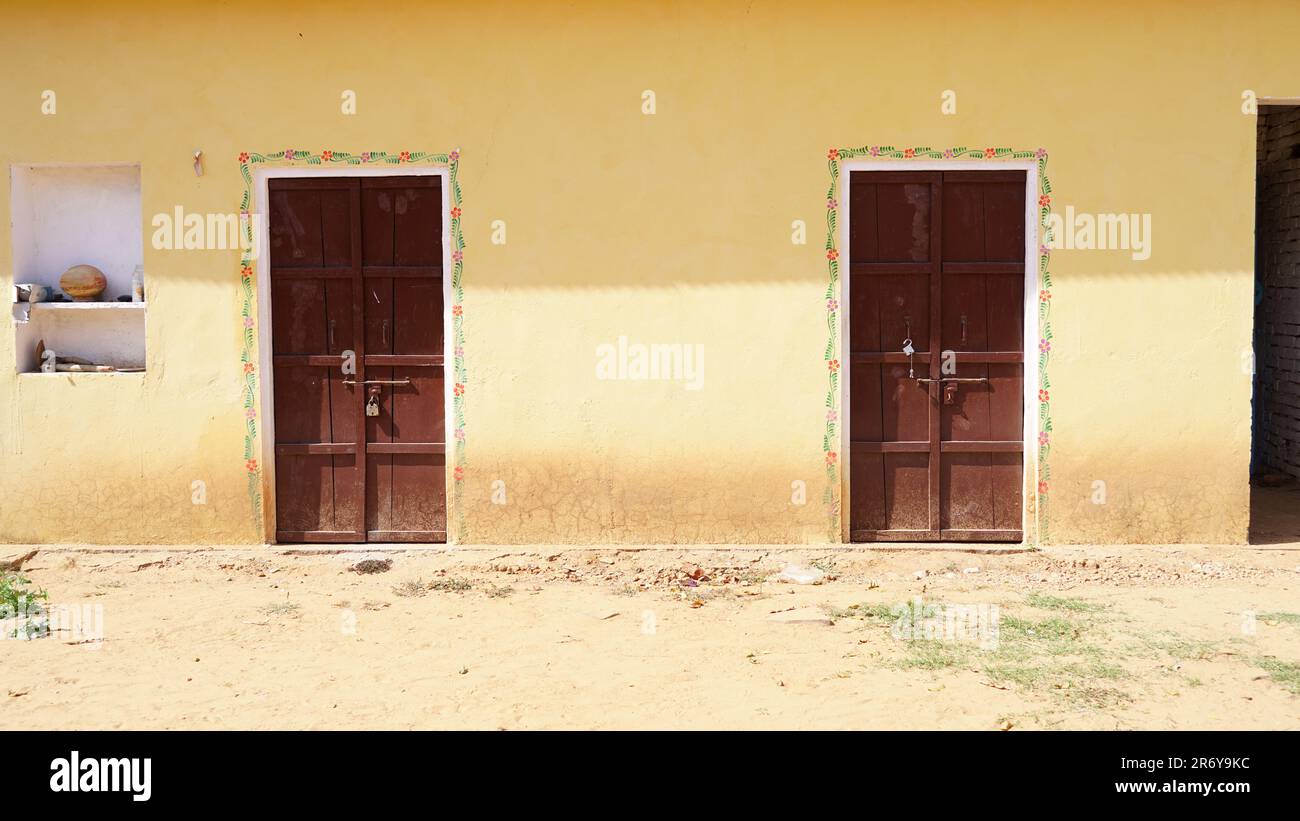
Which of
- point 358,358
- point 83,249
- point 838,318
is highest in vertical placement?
point 83,249

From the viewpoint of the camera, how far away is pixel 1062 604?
6258 millimetres

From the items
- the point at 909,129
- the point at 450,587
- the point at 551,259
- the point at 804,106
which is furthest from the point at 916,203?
the point at 450,587

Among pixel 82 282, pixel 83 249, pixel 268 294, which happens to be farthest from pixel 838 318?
pixel 83 249

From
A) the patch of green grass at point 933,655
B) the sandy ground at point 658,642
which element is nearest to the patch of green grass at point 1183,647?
the sandy ground at point 658,642

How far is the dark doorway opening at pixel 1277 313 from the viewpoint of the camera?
9.02 meters

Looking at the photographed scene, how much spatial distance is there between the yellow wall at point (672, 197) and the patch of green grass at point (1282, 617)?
123 cm

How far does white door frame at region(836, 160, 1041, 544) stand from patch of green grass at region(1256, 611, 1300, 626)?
1.46m

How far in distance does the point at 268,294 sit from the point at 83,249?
126 centimetres

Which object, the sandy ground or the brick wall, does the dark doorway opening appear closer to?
the brick wall

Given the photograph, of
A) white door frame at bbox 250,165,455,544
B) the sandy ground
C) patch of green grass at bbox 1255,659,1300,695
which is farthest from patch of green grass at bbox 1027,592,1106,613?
white door frame at bbox 250,165,455,544

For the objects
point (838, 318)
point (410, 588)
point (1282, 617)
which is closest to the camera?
point (1282, 617)

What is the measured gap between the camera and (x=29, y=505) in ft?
24.2

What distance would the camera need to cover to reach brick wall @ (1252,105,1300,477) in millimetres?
9055

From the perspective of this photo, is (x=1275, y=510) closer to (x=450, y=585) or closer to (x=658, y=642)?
(x=658, y=642)
